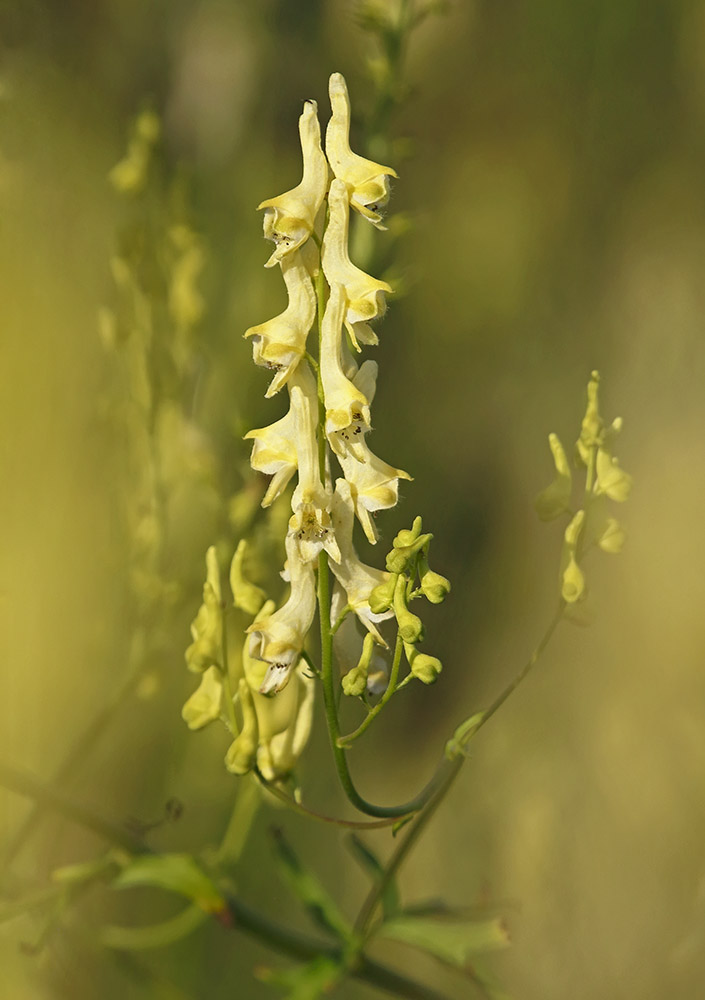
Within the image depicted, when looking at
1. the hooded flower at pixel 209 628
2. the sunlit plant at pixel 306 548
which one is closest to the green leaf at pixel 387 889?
the sunlit plant at pixel 306 548

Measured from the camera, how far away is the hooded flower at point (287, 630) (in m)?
0.22

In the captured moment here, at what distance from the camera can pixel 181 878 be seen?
0.28 meters

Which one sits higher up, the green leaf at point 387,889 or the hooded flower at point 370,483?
the hooded flower at point 370,483

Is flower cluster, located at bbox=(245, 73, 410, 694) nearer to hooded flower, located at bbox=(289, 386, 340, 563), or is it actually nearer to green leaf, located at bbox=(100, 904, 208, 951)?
hooded flower, located at bbox=(289, 386, 340, 563)

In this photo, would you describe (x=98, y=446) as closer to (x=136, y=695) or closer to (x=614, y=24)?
(x=136, y=695)

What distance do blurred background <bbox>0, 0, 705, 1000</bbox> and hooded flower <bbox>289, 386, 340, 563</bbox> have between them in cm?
10

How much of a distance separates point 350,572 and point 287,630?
0.02m

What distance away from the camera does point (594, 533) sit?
10.0 inches

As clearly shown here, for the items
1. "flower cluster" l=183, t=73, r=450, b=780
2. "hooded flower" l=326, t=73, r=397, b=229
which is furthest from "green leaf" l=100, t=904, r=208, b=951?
"hooded flower" l=326, t=73, r=397, b=229

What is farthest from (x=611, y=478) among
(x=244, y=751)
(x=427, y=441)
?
(x=427, y=441)

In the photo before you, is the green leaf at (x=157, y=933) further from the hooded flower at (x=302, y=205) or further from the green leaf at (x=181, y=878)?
the hooded flower at (x=302, y=205)

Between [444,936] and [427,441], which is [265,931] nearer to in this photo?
[444,936]

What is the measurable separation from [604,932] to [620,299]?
27 centimetres

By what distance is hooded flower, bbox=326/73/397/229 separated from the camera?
7.8 inches
